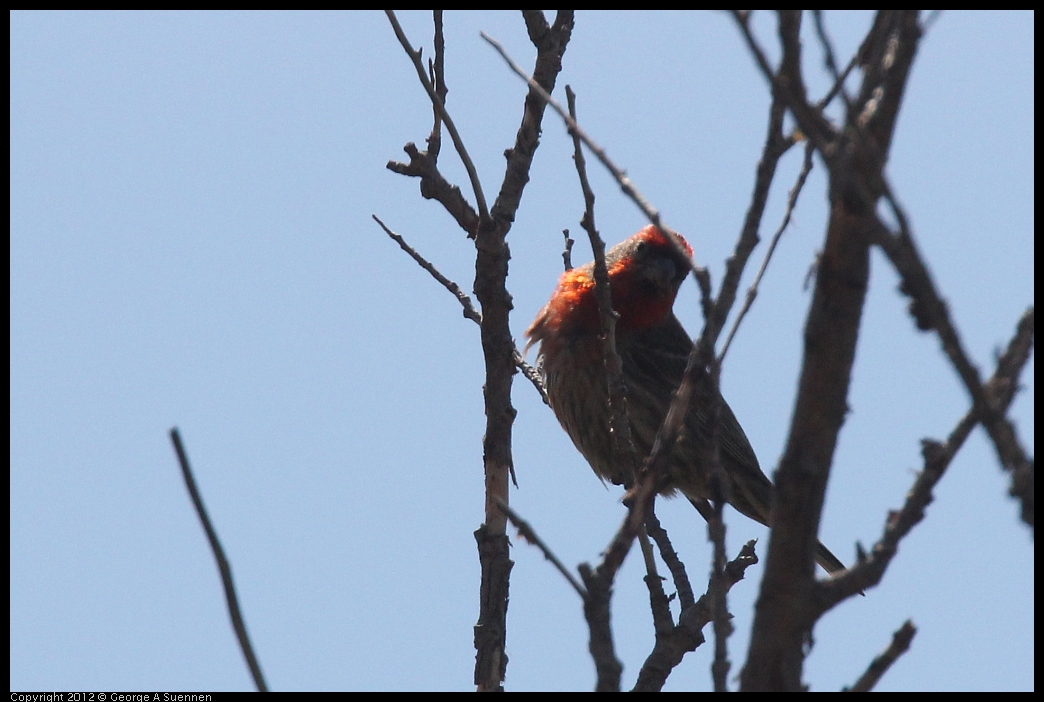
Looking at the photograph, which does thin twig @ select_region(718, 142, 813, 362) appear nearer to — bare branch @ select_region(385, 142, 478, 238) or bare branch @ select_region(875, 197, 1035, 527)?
bare branch @ select_region(875, 197, 1035, 527)

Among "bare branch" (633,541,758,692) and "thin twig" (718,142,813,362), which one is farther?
"bare branch" (633,541,758,692)

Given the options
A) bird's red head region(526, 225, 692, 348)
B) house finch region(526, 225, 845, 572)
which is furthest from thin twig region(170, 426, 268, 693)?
bird's red head region(526, 225, 692, 348)

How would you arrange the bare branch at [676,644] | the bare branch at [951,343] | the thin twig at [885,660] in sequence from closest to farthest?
the bare branch at [951,343]
the thin twig at [885,660]
the bare branch at [676,644]

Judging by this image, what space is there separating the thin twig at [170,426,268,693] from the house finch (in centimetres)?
484

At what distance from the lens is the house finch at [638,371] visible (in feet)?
24.2

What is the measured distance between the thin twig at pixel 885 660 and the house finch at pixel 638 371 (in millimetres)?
4623

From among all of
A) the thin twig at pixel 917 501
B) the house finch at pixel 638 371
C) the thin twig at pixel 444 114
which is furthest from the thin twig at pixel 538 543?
the house finch at pixel 638 371

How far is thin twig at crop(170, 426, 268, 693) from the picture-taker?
2109 mm

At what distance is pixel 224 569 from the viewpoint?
2.23 meters

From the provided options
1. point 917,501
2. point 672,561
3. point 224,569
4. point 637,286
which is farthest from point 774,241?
point 637,286

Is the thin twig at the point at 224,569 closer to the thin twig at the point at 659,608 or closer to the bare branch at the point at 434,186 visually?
the thin twig at the point at 659,608

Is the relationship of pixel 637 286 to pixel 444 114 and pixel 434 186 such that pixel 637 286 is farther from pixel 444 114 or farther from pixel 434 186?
pixel 444 114
